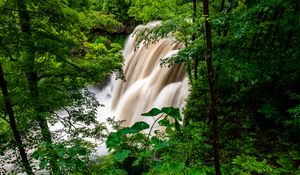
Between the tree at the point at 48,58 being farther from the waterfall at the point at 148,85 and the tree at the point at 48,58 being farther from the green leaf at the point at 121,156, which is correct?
the green leaf at the point at 121,156

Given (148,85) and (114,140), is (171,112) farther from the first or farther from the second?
(148,85)

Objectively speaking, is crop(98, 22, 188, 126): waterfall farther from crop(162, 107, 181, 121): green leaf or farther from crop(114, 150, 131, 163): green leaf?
crop(114, 150, 131, 163): green leaf

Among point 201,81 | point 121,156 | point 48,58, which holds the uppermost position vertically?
point 48,58

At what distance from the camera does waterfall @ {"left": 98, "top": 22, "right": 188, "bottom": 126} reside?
1251cm

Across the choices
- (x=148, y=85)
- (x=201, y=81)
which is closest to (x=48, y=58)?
(x=201, y=81)

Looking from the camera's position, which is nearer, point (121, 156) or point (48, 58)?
point (121, 156)

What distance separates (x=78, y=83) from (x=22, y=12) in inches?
90.4

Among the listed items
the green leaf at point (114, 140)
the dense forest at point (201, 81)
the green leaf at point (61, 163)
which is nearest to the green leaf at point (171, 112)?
the green leaf at point (114, 140)

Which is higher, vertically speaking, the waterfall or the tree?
the waterfall

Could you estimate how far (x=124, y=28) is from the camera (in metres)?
19.9

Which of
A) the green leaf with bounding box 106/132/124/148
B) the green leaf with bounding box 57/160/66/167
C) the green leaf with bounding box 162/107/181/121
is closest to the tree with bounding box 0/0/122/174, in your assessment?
the green leaf with bounding box 57/160/66/167

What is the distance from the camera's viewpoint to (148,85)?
13.9 metres

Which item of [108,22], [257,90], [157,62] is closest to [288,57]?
[257,90]

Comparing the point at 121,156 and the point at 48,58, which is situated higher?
the point at 48,58
